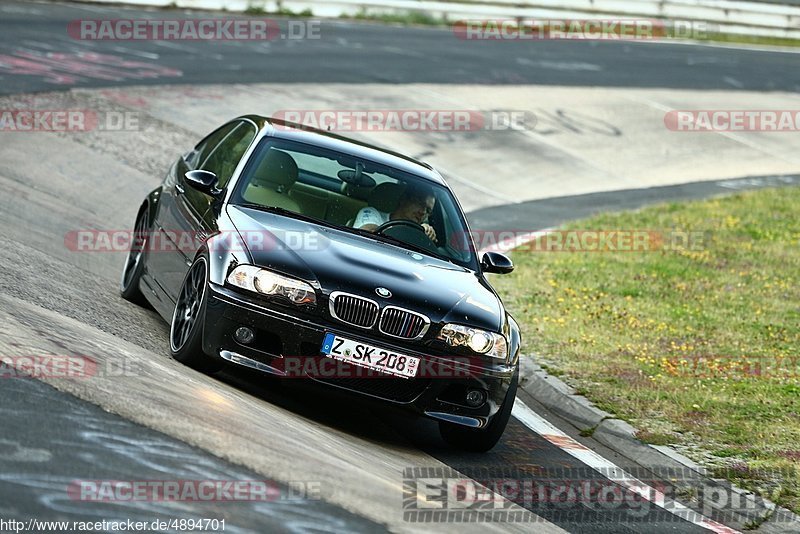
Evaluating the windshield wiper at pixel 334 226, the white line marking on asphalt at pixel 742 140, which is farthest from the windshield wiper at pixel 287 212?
the white line marking on asphalt at pixel 742 140

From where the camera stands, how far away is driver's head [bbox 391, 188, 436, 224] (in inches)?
341

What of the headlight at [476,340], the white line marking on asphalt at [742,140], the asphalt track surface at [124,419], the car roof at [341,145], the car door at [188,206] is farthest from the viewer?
the white line marking on asphalt at [742,140]

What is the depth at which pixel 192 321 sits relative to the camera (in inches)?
298

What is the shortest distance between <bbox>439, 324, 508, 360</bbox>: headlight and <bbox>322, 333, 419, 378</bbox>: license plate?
0.27 meters

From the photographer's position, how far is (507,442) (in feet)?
27.2

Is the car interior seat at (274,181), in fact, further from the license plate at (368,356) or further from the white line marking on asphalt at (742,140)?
the white line marking on asphalt at (742,140)

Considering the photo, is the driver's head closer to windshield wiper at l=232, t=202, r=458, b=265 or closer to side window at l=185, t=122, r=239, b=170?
windshield wiper at l=232, t=202, r=458, b=265

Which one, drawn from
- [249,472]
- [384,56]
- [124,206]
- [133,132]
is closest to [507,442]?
[249,472]

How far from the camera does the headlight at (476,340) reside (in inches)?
288

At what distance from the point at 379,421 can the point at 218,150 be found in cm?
259

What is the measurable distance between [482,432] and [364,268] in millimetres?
1248

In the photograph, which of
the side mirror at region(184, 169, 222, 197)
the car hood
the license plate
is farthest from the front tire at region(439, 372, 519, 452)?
the side mirror at region(184, 169, 222, 197)

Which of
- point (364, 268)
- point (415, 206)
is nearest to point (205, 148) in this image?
point (415, 206)

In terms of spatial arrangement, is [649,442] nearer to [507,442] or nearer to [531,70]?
[507,442]
